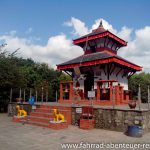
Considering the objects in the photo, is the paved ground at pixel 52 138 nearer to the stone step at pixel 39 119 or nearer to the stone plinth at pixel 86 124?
the stone plinth at pixel 86 124

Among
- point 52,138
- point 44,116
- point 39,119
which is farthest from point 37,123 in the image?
point 52,138

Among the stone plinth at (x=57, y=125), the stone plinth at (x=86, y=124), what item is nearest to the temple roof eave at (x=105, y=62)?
the stone plinth at (x=86, y=124)

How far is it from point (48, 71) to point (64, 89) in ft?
48.3

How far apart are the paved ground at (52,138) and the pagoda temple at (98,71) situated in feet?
13.6

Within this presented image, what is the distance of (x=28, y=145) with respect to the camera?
281 inches

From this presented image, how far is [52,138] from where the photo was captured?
27.3ft

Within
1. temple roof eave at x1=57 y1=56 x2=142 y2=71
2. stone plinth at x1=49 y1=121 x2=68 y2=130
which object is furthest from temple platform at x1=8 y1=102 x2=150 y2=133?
temple roof eave at x1=57 y1=56 x2=142 y2=71

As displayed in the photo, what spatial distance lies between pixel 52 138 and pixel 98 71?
28.6ft

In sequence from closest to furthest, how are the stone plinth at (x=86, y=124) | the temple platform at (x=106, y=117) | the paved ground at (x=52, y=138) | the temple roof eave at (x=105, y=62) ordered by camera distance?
the paved ground at (x=52, y=138)
the temple platform at (x=106, y=117)
the stone plinth at (x=86, y=124)
the temple roof eave at (x=105, y=62)

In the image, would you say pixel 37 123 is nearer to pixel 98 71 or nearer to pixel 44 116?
pixel 44 116

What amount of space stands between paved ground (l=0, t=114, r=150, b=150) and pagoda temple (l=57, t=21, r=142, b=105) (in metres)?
4.14

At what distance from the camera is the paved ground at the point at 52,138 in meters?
7.16

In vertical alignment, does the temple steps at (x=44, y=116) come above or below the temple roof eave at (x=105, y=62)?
below

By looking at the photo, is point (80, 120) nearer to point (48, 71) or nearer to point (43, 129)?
point (43, 129)
